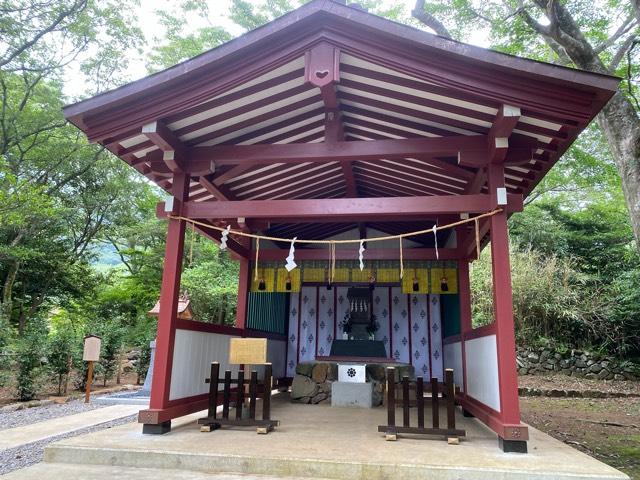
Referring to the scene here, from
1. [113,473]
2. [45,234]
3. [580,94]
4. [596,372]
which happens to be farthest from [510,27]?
[45,234]

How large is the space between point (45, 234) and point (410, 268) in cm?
1289

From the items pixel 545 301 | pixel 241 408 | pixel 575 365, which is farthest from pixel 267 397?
pixel 575 365

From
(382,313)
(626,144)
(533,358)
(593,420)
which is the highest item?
(626,144)

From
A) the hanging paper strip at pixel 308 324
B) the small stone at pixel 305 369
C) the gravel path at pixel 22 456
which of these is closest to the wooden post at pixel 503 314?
the small stone at pixel 305 369

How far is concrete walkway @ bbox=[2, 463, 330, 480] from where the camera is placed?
3.25 meters

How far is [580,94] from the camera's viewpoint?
11.8 feet

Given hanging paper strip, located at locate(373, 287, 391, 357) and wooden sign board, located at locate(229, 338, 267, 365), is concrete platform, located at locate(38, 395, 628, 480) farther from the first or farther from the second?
hanging paper strip, located at locate(373, 287, 391, 357)

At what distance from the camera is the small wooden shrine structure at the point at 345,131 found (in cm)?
379

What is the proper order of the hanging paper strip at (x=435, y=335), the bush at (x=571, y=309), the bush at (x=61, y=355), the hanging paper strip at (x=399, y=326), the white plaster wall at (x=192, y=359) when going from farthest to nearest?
1. the bush at (x=571, y=309)
2. the hanging paper strip at (x=399, y=326)
3. the bush at (x=61, y=355)
4. the hanging paper strip at (x=435, y=335)
5. the white plaster wall at (x=192, y=359)

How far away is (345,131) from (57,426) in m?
5.83

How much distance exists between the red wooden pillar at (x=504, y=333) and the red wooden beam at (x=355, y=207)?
22cm

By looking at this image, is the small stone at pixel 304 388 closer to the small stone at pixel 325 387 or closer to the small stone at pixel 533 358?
the small stone at pixel 325 387

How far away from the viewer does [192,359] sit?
5.03m

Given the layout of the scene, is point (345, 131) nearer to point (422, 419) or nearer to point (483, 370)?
point (483, 370)
